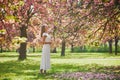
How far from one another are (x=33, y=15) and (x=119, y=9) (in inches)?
872

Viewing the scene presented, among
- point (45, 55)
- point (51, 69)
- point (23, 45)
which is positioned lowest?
point (51, 69)

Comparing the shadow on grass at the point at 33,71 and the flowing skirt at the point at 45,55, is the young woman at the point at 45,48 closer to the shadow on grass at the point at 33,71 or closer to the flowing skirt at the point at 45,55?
the flowing skirt at the point at 45,55

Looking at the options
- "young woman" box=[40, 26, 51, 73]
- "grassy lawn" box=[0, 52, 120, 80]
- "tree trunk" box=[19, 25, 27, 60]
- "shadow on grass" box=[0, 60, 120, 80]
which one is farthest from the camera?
"tree trunk" box=[19, 25, 27, 60]

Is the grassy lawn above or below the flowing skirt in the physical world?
below

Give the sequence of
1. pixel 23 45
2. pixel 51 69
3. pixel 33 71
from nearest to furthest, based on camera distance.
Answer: pixel 33 71 → pixel 51 69 → pixel 23 45

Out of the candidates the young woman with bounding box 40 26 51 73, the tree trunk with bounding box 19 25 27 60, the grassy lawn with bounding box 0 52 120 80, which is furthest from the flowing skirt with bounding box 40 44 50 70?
the tree trunk with bounding box 19 25 27 60

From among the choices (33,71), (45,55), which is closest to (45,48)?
(45,55)

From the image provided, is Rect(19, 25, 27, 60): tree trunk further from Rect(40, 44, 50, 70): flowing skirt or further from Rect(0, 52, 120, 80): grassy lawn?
Rect(40, 44, 50, 70): flowing skirt

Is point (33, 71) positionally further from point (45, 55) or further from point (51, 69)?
point (45, 55)

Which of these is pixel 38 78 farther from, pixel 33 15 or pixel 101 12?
pixel 33 15

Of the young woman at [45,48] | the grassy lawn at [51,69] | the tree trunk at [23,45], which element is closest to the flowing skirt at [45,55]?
the young woman at [45,48]

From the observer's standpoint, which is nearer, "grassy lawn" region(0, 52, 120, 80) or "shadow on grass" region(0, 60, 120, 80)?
"shadow on grass" region(0, 60, 120, 80)

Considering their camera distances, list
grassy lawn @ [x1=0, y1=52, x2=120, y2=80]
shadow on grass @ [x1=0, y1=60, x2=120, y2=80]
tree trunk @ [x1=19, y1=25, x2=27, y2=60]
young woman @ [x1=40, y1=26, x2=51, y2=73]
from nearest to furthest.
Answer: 1. shadow on grass @ [x1=0, y1=60, x2=120, y2=80]
2. grassy lawn @ [x1=0, y1=52, x2=120, y2=80]
3. young woman @ [x1=40, y1=26, x2=51, y2=73]
4. tree trunk @ [x1=19, y1=25, x2=27, y2=60]

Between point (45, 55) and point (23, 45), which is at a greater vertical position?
point (23, 45)
